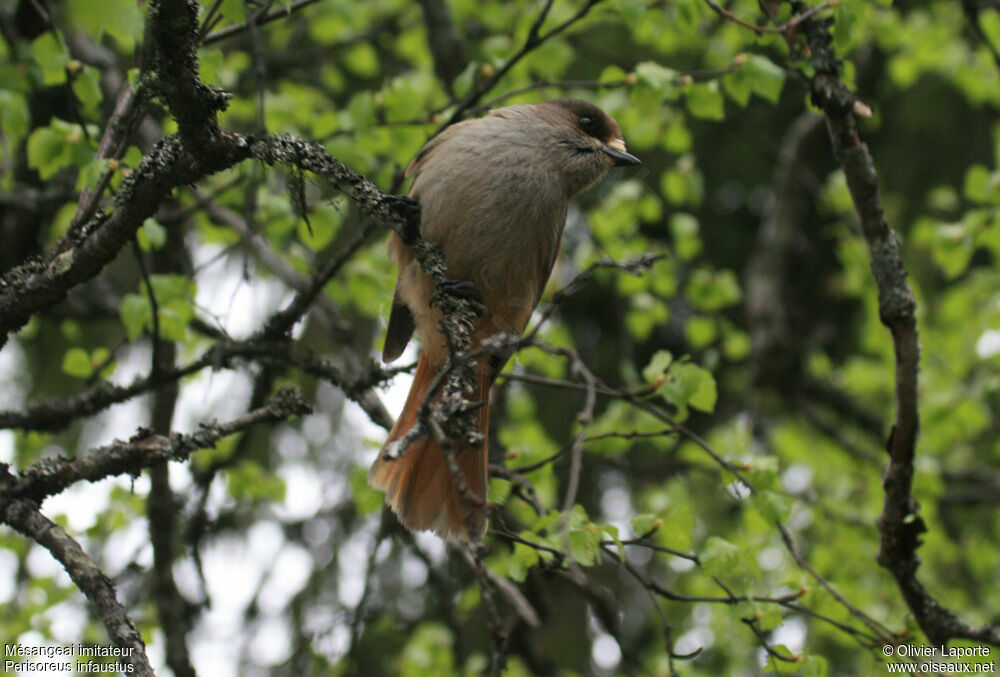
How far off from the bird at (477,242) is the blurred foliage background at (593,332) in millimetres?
179

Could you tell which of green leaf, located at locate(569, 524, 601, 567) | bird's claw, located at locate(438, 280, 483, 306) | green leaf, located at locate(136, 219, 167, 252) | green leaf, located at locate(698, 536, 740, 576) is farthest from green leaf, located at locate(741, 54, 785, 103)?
green leaf, located at locate(136, 219, 167, 252)

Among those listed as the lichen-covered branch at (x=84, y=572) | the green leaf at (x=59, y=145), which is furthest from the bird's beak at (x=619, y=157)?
the lichen-covered branch at (x=84, y=572)

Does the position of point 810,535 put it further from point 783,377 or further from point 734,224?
point 734,224

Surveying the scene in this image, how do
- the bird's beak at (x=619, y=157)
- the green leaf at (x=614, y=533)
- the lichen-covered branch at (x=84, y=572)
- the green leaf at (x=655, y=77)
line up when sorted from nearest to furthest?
the lichen-covered branch at (x=84, y=572), the green leaf at (x=614, y=533), the green leaf at (x=655, y=77), the bird's beak at (x=619, y=157)

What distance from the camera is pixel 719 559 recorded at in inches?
106

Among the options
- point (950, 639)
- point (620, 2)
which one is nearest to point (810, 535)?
point (950, 639)

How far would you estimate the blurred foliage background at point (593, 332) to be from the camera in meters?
3.12

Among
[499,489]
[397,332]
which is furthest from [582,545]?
[397,332]

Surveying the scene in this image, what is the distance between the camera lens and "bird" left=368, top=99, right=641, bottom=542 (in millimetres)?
3127

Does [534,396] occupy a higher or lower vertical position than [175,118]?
higher

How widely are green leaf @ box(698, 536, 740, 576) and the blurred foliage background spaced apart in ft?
0.04

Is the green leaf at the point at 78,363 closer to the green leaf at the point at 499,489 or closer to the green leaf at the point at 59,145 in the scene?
the green leaf at the point at 59,145

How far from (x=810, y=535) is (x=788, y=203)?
83.6 inches

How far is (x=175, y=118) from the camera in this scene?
6.71 ft
